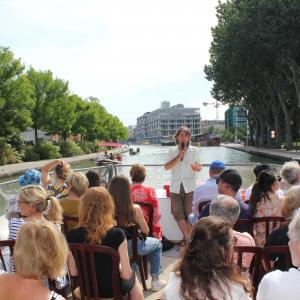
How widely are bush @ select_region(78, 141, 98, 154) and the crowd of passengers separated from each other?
52141 millimetres

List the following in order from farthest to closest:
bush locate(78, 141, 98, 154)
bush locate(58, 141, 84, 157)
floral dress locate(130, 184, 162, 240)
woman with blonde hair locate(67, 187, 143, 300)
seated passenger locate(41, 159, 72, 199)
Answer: bush locate(78, 141, 98, 154)
bush locate(58, 141, 84, 157)
seated passenger locate(41, 159, 72, 199)
floral dress locate(130, 184, 162, 240)
woman with blonde hair locate(67, 187, 143, 300)

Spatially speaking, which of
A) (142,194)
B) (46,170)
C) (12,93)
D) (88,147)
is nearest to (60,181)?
(46,170)

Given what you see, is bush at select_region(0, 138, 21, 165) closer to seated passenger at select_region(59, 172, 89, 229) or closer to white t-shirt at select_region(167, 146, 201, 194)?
white t-shirt at select_region(167, 146, 201, 194)

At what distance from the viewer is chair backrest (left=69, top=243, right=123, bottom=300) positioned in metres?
3.22

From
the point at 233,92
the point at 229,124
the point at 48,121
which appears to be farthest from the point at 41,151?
the point at 229,124

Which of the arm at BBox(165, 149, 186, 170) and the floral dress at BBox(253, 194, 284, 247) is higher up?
the arm at BBox(165, 149, 186, 170)

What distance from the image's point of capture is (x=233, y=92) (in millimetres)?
45531

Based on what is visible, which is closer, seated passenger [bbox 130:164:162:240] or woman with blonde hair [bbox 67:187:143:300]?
woman with blonde hair [bbox 67:187:143:300]

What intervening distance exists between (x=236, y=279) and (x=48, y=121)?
134ft

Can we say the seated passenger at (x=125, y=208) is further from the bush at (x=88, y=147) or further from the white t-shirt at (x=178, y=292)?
the bush at (x=88, y=147)

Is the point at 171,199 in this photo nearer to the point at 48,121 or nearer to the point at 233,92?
the point at 48,121

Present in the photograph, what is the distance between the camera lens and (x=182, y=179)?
610 centimetres

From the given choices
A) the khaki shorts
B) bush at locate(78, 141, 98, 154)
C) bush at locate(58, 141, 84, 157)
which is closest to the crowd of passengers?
the khaki shorts

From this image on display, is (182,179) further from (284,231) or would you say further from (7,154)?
(7,154)
